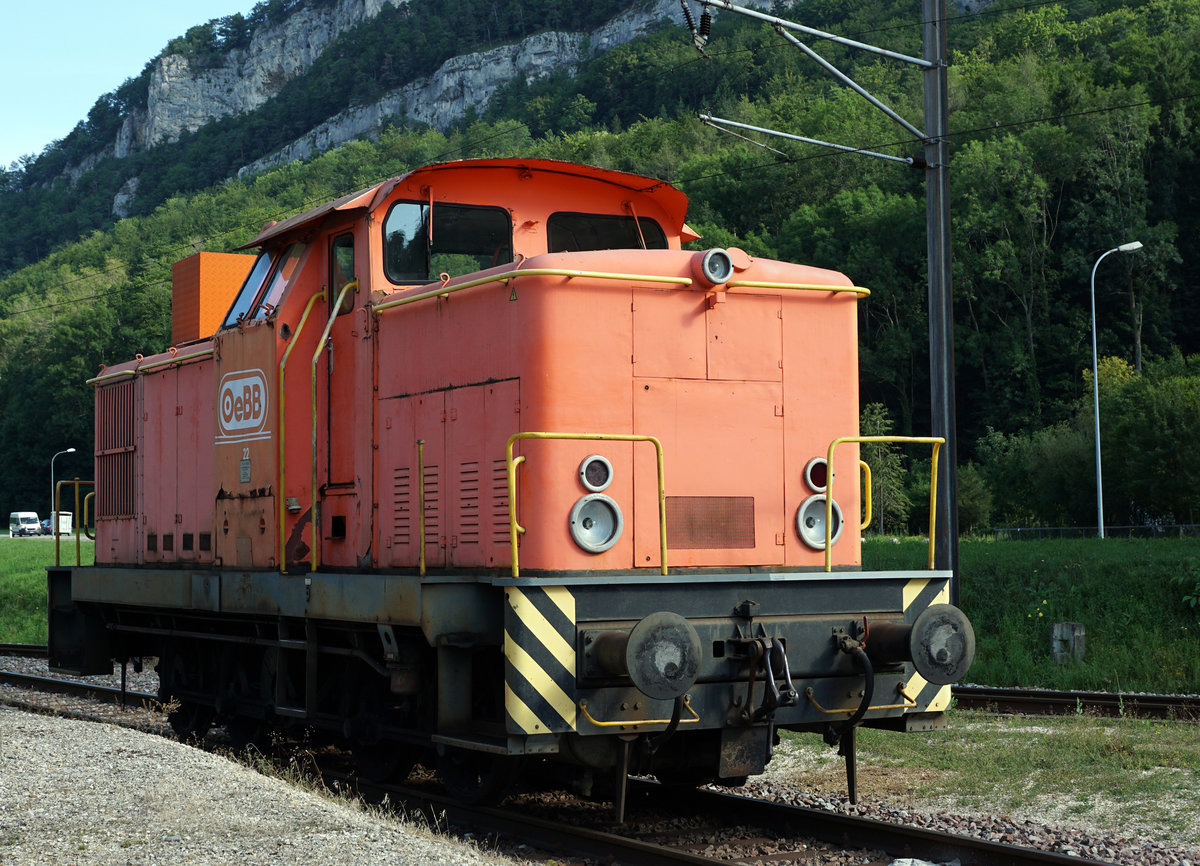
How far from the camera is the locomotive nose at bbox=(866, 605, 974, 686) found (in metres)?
6.09

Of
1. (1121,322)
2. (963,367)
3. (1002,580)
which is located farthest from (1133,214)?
(1002,580)

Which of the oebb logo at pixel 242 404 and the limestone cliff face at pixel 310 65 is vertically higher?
the limestone cliff face at pixel 310 65

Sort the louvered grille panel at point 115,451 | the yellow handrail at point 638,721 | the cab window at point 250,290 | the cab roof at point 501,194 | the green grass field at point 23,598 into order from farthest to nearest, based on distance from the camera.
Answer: the green grass field at point 23,598, the louvered grille panel at point 115,451, the cab window at point 250,290, the cab roof at point 501,194, the yellow handrail at point 638,721

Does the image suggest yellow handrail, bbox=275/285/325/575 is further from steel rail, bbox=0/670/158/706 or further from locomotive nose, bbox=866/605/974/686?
steel rail, bbox=0/670/158/706

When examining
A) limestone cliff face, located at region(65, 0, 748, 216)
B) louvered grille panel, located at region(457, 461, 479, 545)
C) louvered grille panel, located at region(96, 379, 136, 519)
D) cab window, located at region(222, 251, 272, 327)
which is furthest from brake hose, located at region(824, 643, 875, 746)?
limestone cliff face, located at region(65, 0, 748, 216)

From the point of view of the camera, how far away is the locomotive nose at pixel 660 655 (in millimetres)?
5523

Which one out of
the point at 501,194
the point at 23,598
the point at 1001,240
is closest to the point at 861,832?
the point at 501,194

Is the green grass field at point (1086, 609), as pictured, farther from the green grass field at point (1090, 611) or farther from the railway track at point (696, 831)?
the railway track at point (696, 831)

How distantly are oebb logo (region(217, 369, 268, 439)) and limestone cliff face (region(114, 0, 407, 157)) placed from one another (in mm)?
142311

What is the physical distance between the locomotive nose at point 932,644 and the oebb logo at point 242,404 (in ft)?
13.5

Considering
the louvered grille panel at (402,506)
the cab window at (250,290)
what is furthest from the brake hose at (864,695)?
the cab window at (250,290)

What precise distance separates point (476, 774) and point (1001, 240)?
1810 inches

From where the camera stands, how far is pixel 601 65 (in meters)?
98.1

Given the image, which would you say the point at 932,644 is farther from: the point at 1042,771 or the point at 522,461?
the point at 522,461
